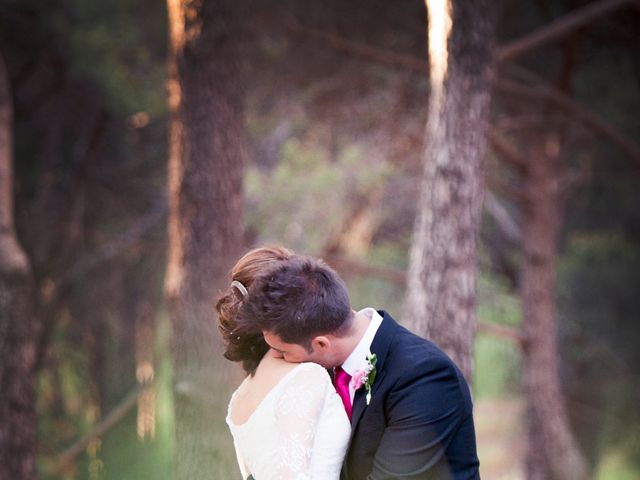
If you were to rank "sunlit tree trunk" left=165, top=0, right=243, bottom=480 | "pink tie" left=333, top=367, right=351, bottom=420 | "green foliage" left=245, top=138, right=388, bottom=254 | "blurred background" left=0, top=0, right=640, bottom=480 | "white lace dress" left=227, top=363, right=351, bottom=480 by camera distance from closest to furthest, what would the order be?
1. "white lace dress" left=227, top=363, right=351, bottom=480
2. "pink tie" left=333, top=367, right=351, bottom=420
3. "sunlit tree trunk" left=165, top=0, right=243, bottom=480
4. "blurred background" left=0, top=0, right=640, bottom=480
5. "green foliage" left=245, top=138, right=388, bottom=254

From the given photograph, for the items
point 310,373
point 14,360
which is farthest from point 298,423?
point 14,360

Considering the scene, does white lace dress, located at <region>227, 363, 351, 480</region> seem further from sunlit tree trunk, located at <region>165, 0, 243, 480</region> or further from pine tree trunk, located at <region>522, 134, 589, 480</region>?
pine tree trunk, located at <region>522, 134, 589, 480</region>

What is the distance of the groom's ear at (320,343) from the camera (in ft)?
9.41

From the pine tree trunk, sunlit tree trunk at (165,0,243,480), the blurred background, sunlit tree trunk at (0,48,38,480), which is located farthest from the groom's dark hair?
the pine tree trunk

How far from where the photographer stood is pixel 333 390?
296cm

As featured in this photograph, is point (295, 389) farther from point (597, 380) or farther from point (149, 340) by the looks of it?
point (597, 380)

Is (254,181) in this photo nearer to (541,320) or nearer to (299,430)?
(541,320)

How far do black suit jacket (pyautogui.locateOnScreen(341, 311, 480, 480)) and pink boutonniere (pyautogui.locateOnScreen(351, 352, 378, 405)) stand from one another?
→ 2 centimetres

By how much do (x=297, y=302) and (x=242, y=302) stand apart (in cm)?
20

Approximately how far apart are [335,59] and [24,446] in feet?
17.3

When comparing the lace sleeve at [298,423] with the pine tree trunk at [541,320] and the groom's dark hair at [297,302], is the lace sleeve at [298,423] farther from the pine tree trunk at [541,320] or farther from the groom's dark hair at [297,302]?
the pine tree trunk at [541,320]

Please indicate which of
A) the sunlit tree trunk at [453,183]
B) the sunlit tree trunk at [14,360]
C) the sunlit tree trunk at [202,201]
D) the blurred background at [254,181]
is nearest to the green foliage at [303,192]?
the blurred background at [254,181]

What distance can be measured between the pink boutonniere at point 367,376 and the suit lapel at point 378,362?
12 mm

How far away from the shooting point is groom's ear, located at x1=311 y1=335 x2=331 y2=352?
2867 mm
